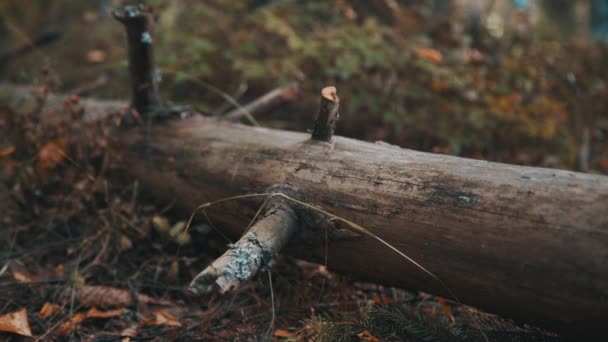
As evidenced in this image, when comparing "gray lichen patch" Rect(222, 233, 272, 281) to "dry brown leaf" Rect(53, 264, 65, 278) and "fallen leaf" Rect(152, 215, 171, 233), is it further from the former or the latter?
"dry brown leaf" Rect(53, 264, 65, 278)

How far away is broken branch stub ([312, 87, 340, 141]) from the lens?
5.92 ft

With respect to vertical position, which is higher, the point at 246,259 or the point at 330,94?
the point at 330,94

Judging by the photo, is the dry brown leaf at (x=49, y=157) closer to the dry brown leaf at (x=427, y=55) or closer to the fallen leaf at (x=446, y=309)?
the fallen leaf at (x=446, y=309)

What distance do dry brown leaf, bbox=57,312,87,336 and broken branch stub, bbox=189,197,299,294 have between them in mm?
807

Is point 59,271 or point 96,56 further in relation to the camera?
point 96,56

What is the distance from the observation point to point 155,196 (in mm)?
2426

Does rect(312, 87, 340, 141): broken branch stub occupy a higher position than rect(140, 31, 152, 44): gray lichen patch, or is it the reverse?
rect(140, 31, 152, 44): gray lichen patch

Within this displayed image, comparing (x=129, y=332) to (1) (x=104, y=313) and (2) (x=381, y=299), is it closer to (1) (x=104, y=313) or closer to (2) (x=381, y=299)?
(1) (x=104, y=313)

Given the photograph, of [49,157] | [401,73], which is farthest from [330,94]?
[401,73]

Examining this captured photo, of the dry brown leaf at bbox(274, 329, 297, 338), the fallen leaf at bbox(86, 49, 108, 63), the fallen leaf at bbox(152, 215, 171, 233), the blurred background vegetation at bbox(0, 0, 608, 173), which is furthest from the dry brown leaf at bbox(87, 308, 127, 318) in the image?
the fallen leaf at bbox(86, 49, 108, 63)

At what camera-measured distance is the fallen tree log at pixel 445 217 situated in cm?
128

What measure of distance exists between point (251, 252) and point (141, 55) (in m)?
1.55

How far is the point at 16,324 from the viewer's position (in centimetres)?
168

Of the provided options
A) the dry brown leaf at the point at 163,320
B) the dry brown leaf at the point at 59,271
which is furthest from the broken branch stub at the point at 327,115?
the dry brown leaf at the point at 59,271
